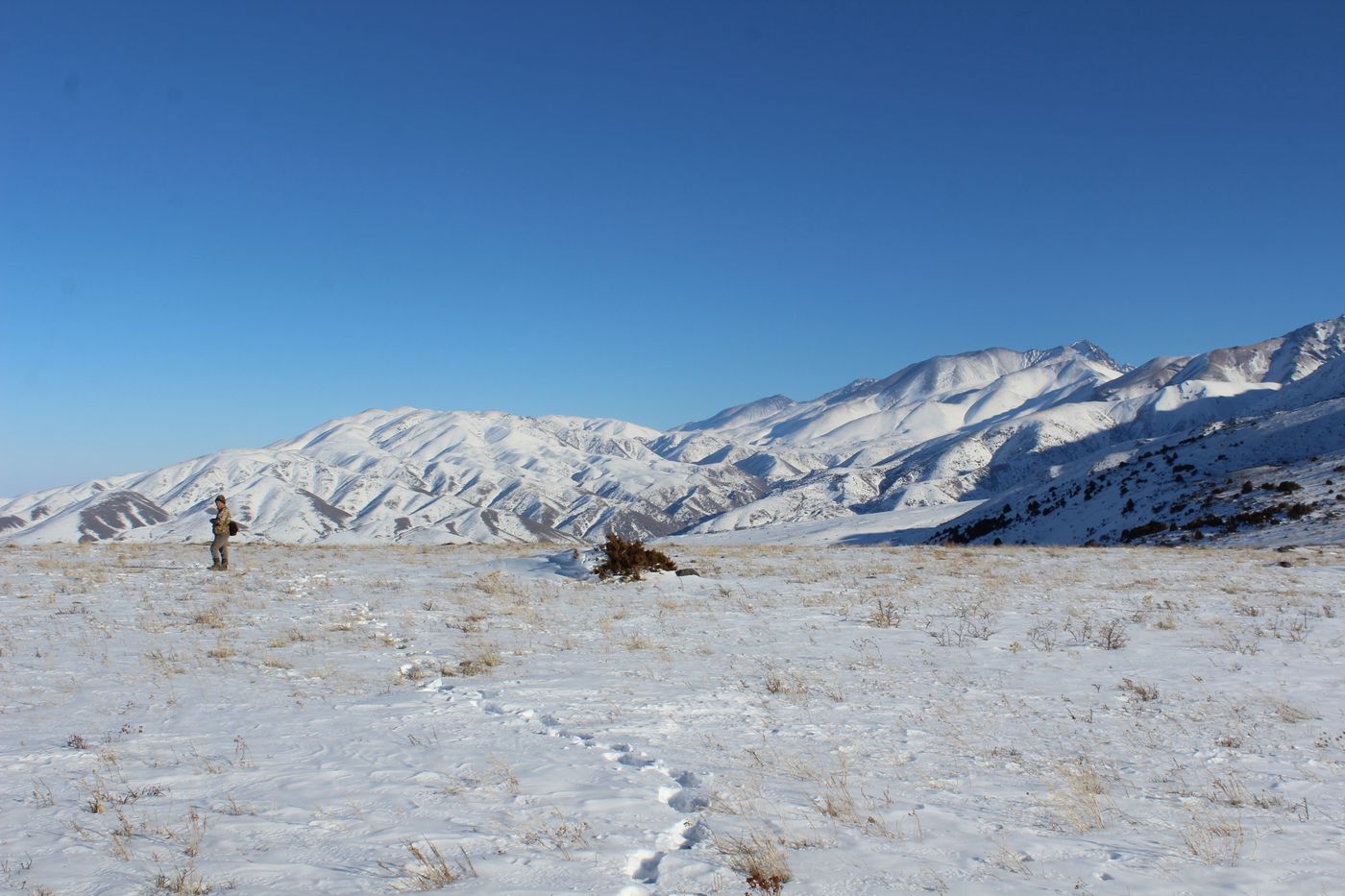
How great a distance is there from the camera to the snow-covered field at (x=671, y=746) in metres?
4.93

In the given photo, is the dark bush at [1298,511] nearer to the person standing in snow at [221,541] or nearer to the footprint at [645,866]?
the footprint at [645,866]

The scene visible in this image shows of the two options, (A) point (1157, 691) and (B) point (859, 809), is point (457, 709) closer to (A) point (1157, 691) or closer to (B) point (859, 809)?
(B) point (859, 809)

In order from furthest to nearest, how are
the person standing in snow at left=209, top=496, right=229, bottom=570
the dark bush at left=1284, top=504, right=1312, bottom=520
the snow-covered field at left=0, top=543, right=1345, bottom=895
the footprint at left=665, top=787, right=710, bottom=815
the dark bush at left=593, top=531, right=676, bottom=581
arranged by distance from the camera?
the dark bush at left=1284, top=504, right=1312, bottom=520
the person standing in snow at left=209, top=496, right=229, bottom=570
the dark bush at left=593, top=531, right=676, bottom=581
the footprint at left=665, top=787, right=710, bottom=815
the snow-covered field at left=0, top=543, right=1345, bottom=895

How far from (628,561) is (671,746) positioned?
14133 mm

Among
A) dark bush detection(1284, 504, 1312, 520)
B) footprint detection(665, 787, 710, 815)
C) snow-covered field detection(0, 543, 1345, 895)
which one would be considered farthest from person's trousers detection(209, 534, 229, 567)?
dark bush detection(1284, 504, 1312, 520)

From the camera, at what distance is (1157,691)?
9539 millimetres

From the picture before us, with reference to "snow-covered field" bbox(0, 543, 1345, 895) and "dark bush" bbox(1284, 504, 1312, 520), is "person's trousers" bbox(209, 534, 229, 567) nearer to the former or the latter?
"snow-covered field" bbox(0, 543, 1345, 895)

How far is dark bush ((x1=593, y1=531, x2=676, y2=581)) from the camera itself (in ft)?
69.5

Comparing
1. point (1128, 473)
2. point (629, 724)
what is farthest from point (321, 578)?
point (1128, 473)

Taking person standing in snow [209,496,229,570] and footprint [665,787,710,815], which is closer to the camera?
footprint [665,787,710,815]

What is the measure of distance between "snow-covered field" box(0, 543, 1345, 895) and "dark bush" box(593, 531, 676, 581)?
15.4ft

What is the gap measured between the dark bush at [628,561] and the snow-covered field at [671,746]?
185 inches

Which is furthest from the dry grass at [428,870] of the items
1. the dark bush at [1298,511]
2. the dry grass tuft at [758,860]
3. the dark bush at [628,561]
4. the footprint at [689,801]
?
the dark bush at [1298,511]

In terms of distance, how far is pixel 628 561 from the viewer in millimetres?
21516
